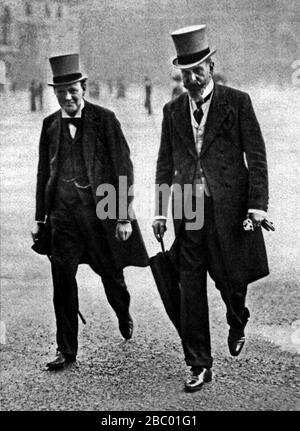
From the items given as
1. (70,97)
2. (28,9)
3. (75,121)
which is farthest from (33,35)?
(75,121)

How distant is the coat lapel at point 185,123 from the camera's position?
572 cm

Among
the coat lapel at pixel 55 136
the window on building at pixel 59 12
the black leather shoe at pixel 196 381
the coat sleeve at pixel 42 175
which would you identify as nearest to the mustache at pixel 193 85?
the coat lapel at pixel 55 136

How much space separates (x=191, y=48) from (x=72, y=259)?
1.52 meters

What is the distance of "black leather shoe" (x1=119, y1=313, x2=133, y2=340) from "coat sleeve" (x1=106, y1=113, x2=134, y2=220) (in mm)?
707

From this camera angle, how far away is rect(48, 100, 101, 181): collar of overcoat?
19.7ft

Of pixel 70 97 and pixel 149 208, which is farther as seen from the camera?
pixel 149 208

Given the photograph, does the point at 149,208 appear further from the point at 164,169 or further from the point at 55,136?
the point at 55,136

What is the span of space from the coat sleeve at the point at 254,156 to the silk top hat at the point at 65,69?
3.57 ft

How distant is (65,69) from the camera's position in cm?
610

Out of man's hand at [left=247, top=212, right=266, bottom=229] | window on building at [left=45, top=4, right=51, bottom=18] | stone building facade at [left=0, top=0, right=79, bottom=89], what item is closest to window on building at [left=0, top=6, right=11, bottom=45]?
stone building facade at [left=0, top=0, right=79, bottom=89]

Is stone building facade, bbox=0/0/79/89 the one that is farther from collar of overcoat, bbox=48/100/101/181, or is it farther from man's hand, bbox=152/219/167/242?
man's hand, bbox=152/219/167/242

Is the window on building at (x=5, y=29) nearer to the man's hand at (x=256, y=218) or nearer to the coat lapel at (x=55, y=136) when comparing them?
the coat lapel at (x=55, y=136)
